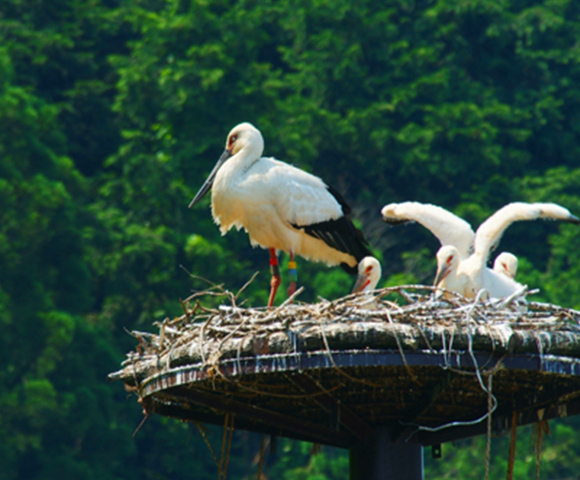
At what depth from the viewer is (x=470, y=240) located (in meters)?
11.2

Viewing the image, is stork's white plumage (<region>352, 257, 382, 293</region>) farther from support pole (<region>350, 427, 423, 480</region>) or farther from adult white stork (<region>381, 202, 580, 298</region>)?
support pole (<region>350, 427, 423, 480</region>)

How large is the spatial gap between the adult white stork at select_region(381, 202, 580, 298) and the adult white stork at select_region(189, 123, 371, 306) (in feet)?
1.52

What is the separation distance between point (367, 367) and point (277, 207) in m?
3.31

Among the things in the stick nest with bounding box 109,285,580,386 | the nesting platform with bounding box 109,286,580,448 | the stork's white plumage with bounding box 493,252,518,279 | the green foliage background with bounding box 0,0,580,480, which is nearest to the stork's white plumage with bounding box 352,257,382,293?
the stork's white plumage with bounding box 493,252,518,279

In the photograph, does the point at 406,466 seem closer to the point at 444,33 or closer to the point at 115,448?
the point at 115,448

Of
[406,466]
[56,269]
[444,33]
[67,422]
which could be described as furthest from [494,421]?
[444,33]

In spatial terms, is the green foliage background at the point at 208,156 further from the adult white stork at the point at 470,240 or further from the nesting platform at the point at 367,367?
the nesting platform at the point at 367,367

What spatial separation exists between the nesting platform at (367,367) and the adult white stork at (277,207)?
2114mm

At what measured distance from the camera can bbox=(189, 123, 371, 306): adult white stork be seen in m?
11.0

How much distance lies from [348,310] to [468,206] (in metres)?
19.2

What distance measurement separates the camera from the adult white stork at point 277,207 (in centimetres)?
1103

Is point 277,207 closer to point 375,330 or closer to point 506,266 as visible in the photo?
point 506,266

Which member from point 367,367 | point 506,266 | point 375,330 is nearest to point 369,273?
point 506,266

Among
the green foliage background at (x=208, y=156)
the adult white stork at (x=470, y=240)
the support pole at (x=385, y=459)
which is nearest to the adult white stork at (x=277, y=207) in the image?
the adult white stork at (x=470, y=240)
